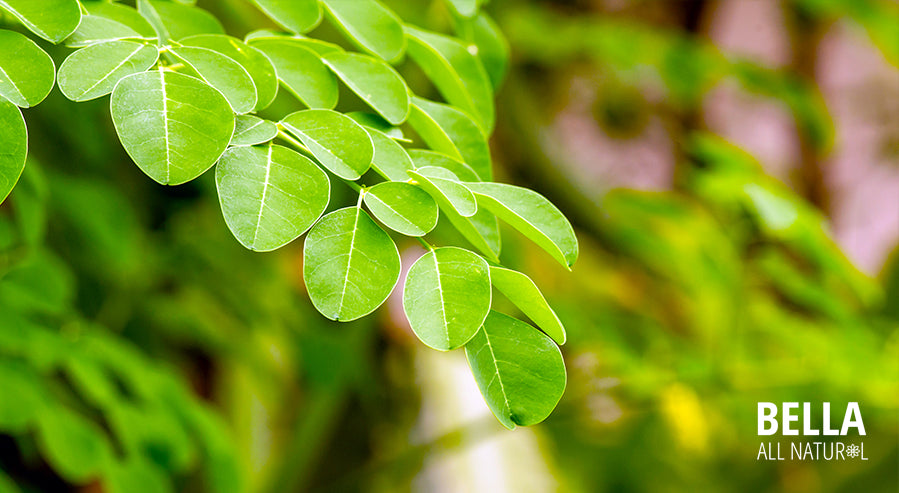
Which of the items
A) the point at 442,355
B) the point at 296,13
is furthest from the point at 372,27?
the point at 442,355

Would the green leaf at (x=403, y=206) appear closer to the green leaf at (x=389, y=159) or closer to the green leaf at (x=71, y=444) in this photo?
the green leaf at (x=389, y=159)

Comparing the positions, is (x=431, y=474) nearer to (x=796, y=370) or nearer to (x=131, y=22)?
(x=796, y=370)

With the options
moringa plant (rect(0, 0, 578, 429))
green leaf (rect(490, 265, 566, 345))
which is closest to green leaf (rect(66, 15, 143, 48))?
moringa plant (rect(0, 0, 578, 429))

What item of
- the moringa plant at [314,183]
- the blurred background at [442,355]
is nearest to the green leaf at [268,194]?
the moringa plant at [314,183]

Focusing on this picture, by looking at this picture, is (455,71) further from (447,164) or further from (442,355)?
(442,355)

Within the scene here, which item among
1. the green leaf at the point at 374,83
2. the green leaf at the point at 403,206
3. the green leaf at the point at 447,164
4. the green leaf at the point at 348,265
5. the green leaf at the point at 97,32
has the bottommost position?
the green leaf at the point at 348,265

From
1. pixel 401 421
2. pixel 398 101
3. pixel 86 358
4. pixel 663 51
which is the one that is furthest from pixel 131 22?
pixel 401 421
